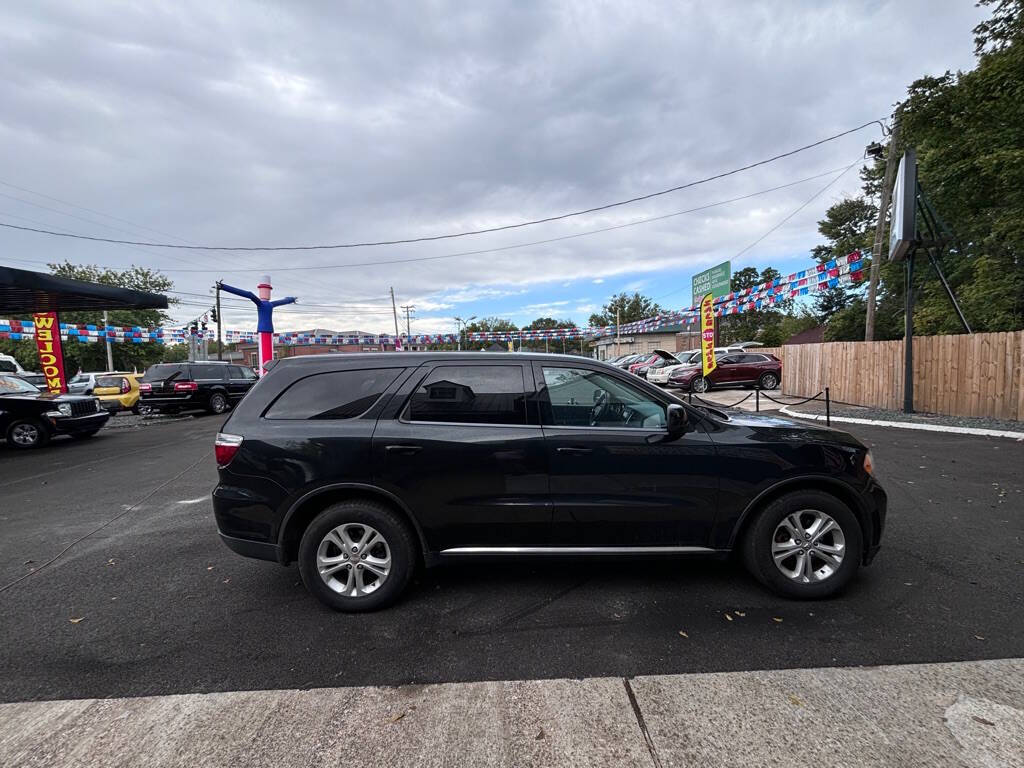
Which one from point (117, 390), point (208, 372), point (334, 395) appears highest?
point (208, 372)

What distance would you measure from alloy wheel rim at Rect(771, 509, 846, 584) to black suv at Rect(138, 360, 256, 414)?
15009 millimetres

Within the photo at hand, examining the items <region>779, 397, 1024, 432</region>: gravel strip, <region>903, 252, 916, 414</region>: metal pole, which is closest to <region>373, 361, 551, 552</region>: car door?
<region>779, 397, 1024, 432</region>: gravel strip

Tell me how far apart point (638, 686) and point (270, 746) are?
5.51 ft

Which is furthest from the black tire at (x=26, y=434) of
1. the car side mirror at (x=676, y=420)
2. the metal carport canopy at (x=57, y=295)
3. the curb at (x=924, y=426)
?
the curb at (x=924, y=426)

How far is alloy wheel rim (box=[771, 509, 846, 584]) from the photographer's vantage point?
10.4ft

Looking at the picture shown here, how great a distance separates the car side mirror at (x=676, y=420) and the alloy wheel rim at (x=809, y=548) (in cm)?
90

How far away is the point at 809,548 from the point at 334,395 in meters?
3.31

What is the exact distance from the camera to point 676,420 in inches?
121

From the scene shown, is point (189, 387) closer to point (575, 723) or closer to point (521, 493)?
point (521, 493)

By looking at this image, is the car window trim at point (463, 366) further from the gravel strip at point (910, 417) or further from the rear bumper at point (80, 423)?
the rear bumper at point (80, 423)

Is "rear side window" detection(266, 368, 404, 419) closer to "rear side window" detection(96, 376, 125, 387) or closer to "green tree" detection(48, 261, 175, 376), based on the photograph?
"rear side window" detection(96, 376, 125, 387)

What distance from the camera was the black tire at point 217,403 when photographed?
16516 mm

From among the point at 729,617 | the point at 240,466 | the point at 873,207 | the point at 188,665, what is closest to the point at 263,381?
the point at 240,466

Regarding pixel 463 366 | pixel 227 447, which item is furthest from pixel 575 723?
pixel 227 447
